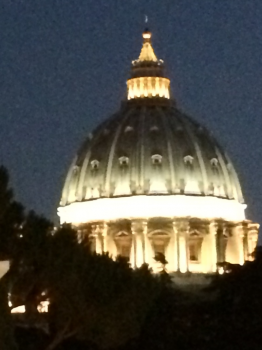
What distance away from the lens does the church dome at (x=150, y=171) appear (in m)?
76.5

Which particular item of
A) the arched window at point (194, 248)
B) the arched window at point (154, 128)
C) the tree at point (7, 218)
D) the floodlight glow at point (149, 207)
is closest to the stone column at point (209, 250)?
the arched window at point (194, 248)

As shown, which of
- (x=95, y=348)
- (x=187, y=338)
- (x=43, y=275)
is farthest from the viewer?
(x=187, y=338)

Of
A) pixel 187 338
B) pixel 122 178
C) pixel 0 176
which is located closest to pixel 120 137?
pixel 122 178

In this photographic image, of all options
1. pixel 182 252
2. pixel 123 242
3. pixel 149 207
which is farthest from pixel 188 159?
pixel 123 242

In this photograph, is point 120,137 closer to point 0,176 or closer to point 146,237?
point 146,237

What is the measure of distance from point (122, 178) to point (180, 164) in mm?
3367

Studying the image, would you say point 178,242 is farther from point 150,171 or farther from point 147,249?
point 150,171

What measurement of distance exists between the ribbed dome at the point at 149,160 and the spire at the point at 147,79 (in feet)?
4.88

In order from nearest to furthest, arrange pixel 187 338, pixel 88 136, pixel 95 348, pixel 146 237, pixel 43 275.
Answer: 1. pixel 43 275
2. pixel 95 348
3. pixel 187 338
4. pixel 146 237
5. pixel 88 136

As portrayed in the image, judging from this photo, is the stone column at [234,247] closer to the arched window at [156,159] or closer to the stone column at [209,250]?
the stone column at [209,250]

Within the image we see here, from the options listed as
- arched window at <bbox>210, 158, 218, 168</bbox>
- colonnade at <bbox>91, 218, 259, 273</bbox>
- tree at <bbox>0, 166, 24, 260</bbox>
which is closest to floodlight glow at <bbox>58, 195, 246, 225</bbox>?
colonnade at <bbox>91, 218, 259, 273</bbox>

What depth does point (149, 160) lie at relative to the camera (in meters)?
76.6

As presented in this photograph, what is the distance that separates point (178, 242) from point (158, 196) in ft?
10.3

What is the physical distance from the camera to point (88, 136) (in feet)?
266
